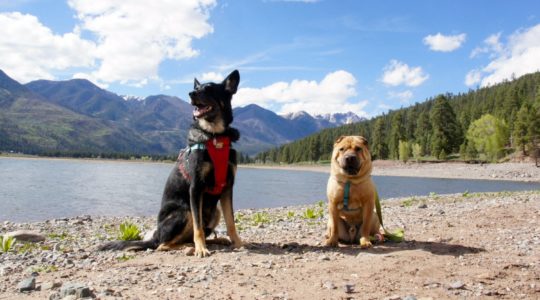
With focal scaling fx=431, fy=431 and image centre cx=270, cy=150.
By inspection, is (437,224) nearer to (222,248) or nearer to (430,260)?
(430,260)

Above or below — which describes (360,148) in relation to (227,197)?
above

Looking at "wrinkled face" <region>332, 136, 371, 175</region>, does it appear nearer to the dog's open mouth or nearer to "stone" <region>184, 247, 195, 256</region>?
the dog's open mouth

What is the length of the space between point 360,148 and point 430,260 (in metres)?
2.14

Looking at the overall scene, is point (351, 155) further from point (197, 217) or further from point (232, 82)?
point (197, 217)

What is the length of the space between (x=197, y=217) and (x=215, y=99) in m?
2.08

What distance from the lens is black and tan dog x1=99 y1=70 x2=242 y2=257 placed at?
24.3 feet

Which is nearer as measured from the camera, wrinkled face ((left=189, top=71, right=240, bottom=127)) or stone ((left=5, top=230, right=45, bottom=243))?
wrinkled face ((left=189, top=71, right=240, bottom=127))

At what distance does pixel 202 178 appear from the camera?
734 cm

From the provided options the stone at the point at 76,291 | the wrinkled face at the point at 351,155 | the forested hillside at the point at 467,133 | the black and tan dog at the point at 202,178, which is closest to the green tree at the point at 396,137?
the forested hillside at the point at 467,133

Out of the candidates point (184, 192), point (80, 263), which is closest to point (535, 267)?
point (184, 192)

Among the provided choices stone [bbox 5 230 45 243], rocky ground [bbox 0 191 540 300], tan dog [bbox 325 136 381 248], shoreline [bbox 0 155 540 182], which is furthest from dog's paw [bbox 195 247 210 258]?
shoreline [bbox 0 155 540 182]

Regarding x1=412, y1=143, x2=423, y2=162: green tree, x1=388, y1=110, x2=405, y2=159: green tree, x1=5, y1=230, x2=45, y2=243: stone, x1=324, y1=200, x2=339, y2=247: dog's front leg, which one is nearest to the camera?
x1=324, y1=200, x2=339, y2=247: dog's front leg

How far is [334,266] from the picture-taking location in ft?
20.6

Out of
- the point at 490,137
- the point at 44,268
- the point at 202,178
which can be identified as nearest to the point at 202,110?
the point at 202,178
